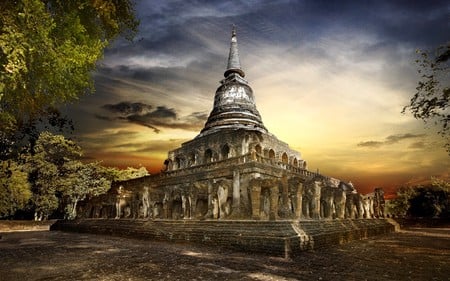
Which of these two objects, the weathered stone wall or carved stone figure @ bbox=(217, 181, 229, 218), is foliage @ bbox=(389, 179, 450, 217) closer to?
the weathered stone wall

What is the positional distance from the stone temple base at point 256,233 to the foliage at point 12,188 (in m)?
12.9

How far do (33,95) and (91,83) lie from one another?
1535 mm

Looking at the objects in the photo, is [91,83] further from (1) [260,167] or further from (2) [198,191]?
(1) [260,167]

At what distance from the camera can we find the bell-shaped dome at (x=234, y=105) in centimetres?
2827

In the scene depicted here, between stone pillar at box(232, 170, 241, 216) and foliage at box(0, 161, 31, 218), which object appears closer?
stone pillar at box(232, 170, 241, 216)

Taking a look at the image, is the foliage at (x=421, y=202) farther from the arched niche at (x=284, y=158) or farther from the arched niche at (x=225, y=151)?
the arched niche at (x=225, y=151)

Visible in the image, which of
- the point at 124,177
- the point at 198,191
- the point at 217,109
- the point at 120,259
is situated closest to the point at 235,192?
the point at 198,191

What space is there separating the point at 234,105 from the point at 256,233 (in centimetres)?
2120

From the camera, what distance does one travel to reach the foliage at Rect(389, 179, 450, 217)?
113ft

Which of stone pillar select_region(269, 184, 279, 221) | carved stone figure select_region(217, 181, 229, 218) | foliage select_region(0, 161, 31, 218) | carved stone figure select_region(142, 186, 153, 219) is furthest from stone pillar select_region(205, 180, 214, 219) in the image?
foliage select_region(0, 161, 31, 218)

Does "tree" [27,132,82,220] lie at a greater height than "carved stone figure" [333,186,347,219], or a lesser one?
greater

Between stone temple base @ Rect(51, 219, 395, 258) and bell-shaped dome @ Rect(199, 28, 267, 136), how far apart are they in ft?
46.2

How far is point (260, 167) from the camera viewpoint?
17.5 metres

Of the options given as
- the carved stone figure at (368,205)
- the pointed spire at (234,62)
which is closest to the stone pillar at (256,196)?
the carved stone figure at (368,205)
